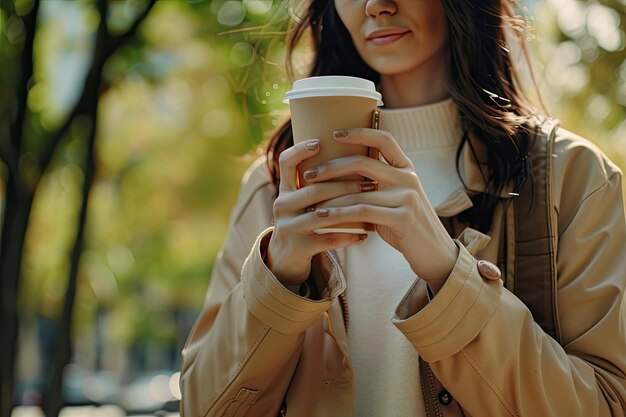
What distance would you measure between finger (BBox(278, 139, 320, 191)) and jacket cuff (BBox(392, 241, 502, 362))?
15.4 inches

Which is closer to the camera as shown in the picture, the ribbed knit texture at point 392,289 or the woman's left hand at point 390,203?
the woman's left hand at point 390,203

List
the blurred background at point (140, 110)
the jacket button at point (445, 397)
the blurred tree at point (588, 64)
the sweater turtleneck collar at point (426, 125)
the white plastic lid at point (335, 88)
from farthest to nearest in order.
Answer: the blurred tree at point (588, 64) → the blurred background at point (140, 110) → the sweater turtleneck collar at point (426, 125) → the jacket button at point (445, 397) → the white plastic lid at point (335, 88)

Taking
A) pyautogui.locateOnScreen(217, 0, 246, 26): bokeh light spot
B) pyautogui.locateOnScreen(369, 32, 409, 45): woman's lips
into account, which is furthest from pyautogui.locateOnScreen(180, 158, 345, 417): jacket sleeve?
pyautogui.locateOnScreen(217, 0, 246, 26): bokeh light spot

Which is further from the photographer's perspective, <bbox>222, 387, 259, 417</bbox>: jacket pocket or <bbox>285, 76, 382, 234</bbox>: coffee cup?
<bbox>222, 387, 259, 417</bbox>: jacket pocket

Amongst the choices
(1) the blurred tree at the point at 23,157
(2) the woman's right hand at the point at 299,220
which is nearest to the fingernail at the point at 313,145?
(2) the woman's right hand at the point at 299,220

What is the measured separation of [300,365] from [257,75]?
2.15 m

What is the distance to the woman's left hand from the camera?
6.48 ft

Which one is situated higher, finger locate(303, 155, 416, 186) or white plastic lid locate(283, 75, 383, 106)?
white plastic lid locate(283, 75, 383, 106)

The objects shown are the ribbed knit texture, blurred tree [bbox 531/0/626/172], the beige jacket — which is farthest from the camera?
blurred tree [bbox 531/0/626/172]

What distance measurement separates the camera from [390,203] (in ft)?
6.62

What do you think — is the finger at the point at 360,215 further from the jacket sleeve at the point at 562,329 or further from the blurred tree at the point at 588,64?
the blurred tree at the point at 588,64

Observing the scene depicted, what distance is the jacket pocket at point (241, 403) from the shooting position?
2.44m

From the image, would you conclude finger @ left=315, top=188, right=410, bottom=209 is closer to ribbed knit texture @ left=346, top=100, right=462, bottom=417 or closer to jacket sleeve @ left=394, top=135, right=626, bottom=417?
jacket sleeve @ left=394, top=135, right=626, bottom=417

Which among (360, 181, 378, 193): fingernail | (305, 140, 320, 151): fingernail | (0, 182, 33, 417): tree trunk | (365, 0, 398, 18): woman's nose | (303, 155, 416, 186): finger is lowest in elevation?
(0, 182, 33, 417): tree trunk
